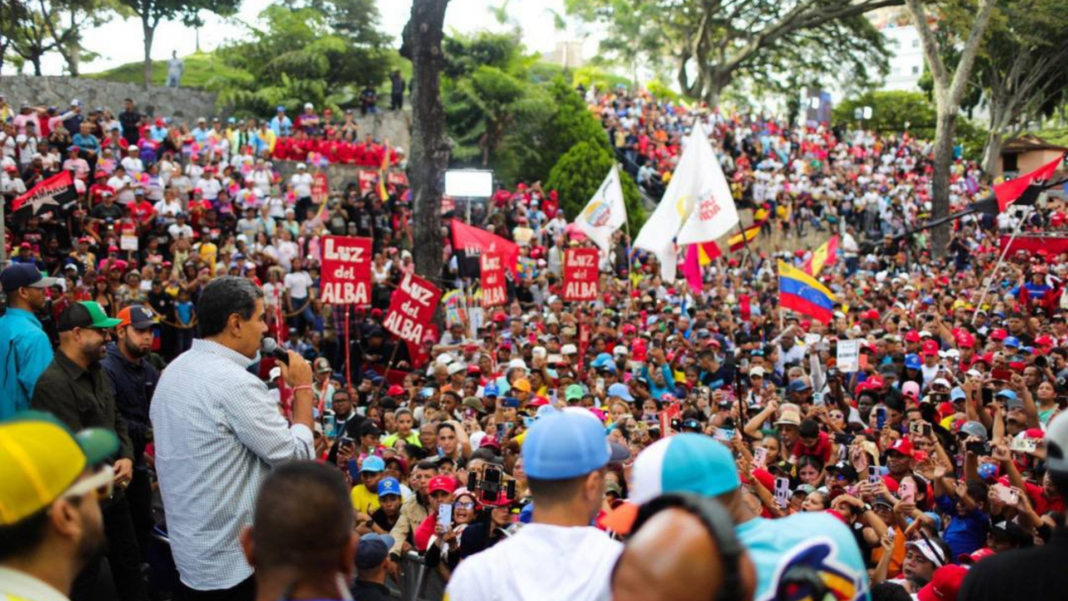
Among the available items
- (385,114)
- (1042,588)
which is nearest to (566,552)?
(1042,588)

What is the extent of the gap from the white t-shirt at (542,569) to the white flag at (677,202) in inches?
580

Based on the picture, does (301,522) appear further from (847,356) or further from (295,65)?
(295,65)

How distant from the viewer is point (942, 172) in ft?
99.1

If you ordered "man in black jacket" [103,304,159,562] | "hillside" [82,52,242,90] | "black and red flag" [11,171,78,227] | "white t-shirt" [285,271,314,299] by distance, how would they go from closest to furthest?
"man in black jacket" [103,304,159,562]
"black and red flag" [11,171,78,227]
"white t-shirt" [285,271,314,299]
"hillside" [82,52,242,90]

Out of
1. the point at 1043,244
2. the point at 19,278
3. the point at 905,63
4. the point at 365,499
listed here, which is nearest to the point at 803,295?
the point at 365,499

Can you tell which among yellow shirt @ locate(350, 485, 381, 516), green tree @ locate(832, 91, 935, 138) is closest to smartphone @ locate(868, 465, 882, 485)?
yellow shirt @ locate(350, 485, 381, 516)

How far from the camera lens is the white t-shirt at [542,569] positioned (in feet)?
9.90

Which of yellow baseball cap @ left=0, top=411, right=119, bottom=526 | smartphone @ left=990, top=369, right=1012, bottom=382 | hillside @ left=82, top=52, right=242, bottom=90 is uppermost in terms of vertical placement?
hillside @ left=82, top=52, right=242, bottom=90

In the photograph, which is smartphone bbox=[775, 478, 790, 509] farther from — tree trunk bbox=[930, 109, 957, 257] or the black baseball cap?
tree trunk bbox=[930, 109, 957, 257]

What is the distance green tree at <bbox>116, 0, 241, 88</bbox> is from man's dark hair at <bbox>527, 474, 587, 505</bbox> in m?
32.4

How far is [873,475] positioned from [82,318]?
4736 mm

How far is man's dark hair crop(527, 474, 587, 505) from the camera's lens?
123 inches

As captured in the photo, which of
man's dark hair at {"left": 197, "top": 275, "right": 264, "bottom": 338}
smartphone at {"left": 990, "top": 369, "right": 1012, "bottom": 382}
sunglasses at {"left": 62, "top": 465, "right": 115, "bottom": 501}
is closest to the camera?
sunglasses at {"left": 62, "top": 465, "right": 115, "bottom": 501}

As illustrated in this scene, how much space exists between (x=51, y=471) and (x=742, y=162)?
1312 inches
